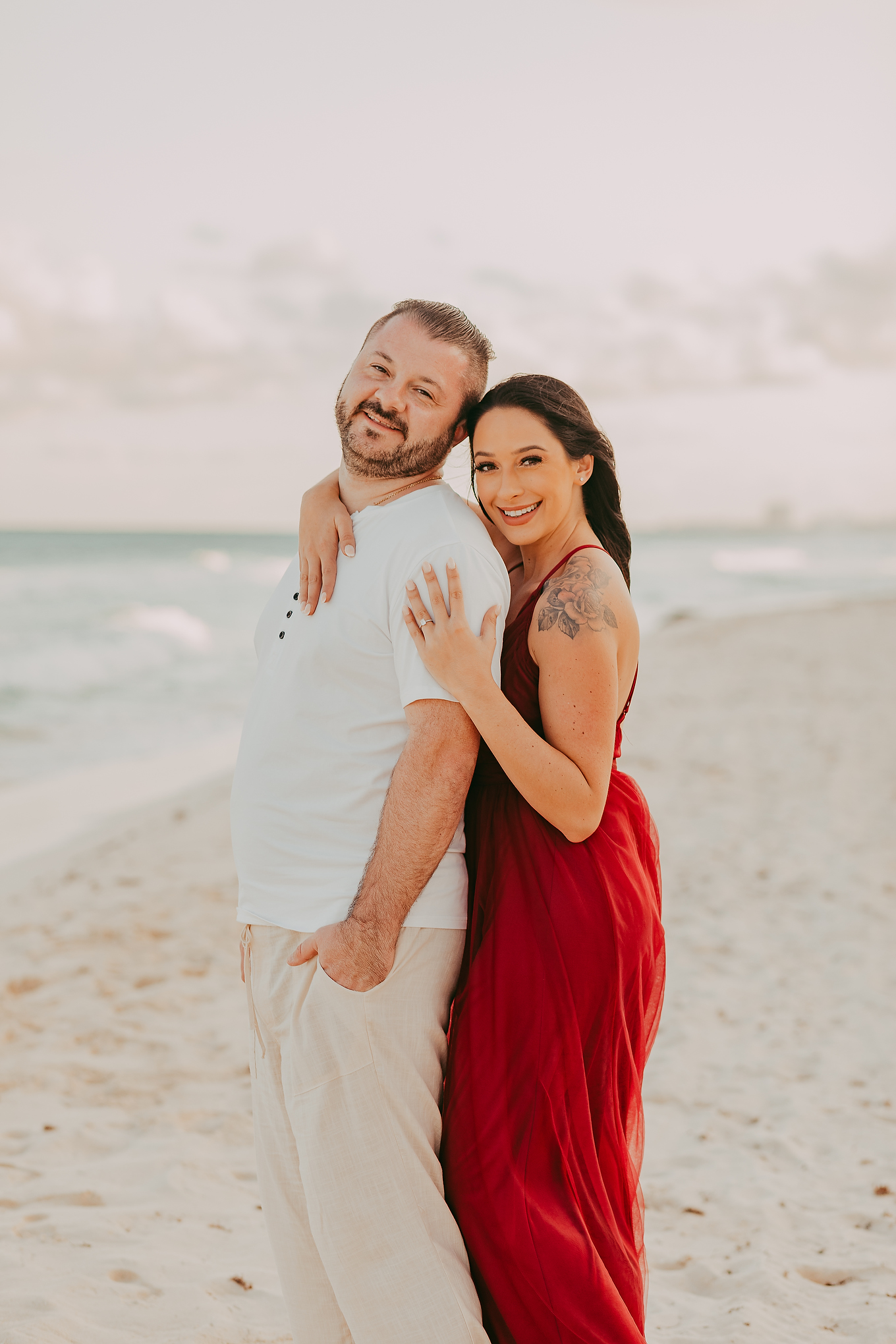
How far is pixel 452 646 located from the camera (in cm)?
198

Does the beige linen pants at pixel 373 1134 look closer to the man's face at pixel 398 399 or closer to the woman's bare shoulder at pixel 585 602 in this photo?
the woman's bare shoulder at pixel 585 602

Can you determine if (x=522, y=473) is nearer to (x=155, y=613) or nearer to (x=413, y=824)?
(x=413, y=824)

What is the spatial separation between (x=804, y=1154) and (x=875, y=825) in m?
4.22

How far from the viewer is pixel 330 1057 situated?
2.01 metres

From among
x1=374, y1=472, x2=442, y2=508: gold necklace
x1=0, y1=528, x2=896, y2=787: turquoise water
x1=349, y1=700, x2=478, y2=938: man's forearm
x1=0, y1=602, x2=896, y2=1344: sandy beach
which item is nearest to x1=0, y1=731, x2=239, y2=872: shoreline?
x1=0, y1=602, x2=896, y2=1344: sandy beach

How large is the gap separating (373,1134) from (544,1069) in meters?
0.36

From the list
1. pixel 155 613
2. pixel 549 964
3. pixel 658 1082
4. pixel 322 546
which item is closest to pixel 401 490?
pixel 322 546

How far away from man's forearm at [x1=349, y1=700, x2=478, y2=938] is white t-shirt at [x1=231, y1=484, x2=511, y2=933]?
0.06 meters

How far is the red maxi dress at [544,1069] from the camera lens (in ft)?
6.66

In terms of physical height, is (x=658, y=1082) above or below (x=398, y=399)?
below

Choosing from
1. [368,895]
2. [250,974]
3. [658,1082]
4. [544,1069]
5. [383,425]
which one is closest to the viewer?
[368,895]

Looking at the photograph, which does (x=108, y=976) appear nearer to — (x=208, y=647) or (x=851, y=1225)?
(x=851, y=1225)

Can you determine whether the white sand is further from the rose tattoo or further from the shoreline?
the shoreline

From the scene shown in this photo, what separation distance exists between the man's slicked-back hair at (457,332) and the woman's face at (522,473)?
0.09m
